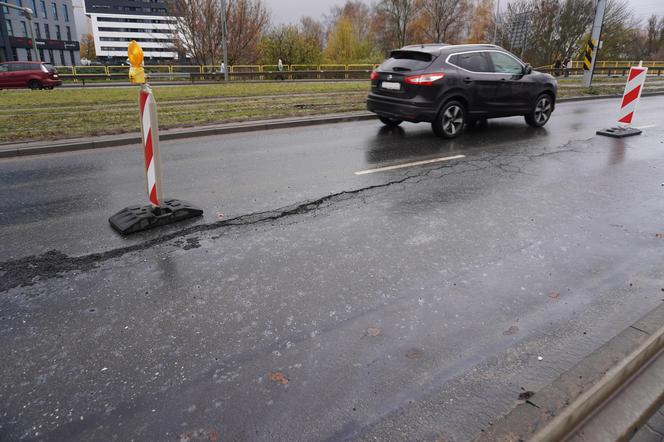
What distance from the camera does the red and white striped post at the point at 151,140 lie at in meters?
4.49

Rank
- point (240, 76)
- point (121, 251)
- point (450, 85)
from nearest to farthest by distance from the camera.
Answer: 1. point (121, 251)
2. point (450, 85)
3. point (240, 76)

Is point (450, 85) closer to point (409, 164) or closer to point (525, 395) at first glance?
point (409, 164)

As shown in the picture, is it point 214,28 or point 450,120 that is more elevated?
point 214,28

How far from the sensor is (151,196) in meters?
4.80

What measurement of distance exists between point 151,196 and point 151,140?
0.59 metres

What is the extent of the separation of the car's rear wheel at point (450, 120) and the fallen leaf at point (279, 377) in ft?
25.0

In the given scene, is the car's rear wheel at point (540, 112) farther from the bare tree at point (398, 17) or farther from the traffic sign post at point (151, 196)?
the bare tree at point (398, 17)

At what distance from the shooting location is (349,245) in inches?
169

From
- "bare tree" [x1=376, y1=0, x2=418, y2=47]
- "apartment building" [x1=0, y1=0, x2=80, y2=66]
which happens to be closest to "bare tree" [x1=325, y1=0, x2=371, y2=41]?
"bare tree" [x1=376, y1=0, x2=418, y2=47]

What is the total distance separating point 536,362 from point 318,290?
1571 mm

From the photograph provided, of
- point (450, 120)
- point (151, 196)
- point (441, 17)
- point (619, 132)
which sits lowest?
point (151, 196)

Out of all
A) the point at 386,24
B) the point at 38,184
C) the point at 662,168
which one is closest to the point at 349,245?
the point at 38,184

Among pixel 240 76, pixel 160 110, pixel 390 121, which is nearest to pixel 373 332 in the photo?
pixel 390 121

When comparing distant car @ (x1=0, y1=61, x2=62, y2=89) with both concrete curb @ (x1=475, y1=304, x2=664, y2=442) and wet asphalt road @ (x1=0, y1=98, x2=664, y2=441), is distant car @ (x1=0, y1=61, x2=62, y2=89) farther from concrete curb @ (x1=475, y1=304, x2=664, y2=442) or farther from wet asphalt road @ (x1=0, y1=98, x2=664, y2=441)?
concrete curb @ (x1=475, y1=304, x2=664, y2=442)
